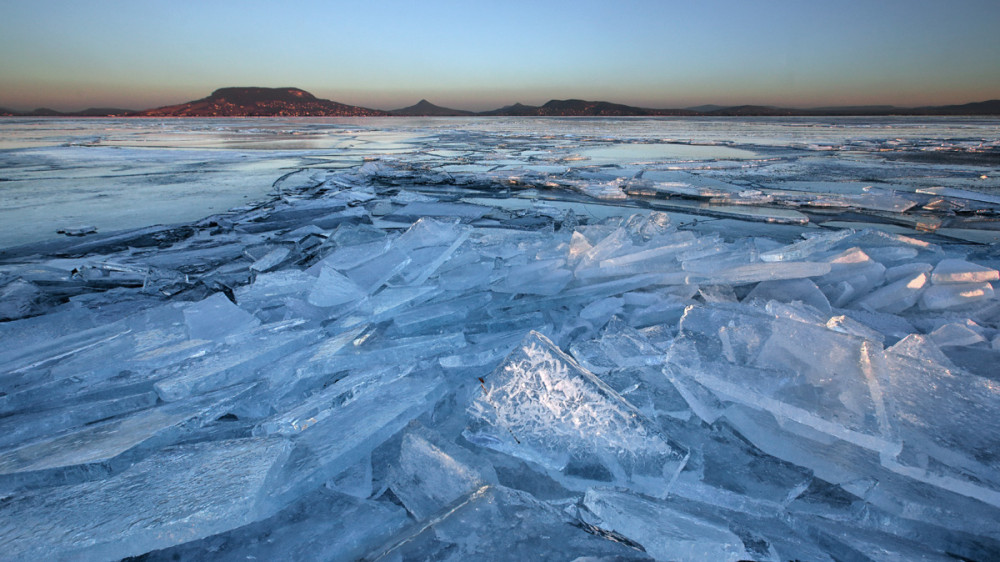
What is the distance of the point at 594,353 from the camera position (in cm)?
144

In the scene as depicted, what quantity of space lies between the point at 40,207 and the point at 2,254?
195cm

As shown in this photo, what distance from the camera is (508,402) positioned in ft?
3.68

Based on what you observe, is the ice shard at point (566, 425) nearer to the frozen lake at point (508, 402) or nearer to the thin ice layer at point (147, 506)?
the frozen lake at point (508, 402)

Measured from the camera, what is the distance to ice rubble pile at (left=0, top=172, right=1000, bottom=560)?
876 millimetres

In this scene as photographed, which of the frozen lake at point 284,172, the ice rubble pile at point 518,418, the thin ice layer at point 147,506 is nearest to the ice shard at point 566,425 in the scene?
the ice rubble pile at point 518,418

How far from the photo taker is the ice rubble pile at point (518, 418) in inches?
34.5

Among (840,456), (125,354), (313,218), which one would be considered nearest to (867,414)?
(840,456)

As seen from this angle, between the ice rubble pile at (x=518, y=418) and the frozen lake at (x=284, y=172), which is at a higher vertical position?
the frozen lake at (x=284, y=172)

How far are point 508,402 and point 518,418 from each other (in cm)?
5

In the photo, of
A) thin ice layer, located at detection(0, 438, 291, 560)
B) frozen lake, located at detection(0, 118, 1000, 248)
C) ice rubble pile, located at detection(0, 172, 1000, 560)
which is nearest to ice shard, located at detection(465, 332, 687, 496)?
ice rubble pile, located at detection(0, 172, 1000, 560)

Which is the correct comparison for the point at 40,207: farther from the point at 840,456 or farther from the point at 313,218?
the point at 840,456

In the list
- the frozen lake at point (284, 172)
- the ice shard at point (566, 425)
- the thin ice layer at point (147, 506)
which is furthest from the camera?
the frozen lake at point (284, 172)

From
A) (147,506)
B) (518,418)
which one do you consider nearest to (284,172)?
(147,506)

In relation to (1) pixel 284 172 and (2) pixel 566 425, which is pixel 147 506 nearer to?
(2) pixel 566 425
